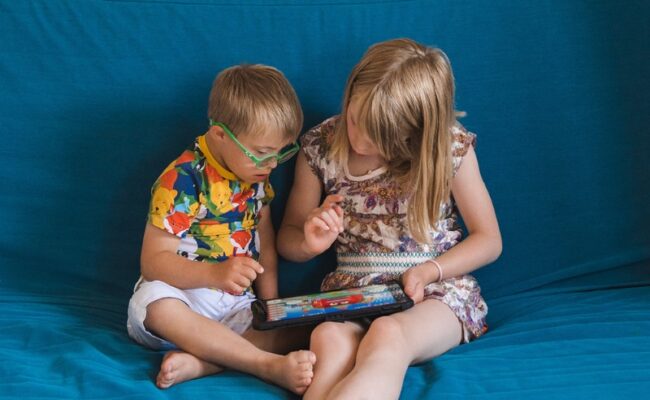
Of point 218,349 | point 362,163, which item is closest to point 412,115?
point 362,163

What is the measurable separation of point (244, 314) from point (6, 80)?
689mm

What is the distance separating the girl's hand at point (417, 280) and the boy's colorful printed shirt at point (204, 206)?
0.33 metres

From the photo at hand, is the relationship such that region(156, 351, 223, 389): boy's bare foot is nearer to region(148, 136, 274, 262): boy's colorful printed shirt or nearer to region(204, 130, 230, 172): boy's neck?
region(148, 136, 274, 262): boy's colorful printed shirt

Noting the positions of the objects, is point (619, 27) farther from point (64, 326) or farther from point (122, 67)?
point (64, 326)

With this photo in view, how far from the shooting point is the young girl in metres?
1.41

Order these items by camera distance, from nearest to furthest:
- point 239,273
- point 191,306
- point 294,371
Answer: point 294,371 → point 239,273 → point 191,306

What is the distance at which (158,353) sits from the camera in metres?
1.46

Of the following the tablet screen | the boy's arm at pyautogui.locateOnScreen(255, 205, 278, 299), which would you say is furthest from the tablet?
the boy's arm at pyautogui.locateOnScreen(255, 205, 278, 299)

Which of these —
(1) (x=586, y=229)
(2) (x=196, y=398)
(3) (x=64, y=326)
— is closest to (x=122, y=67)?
(3) (x=64, y=326)

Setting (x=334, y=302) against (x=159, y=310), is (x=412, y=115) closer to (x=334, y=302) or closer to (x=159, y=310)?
(x=334, y=302)

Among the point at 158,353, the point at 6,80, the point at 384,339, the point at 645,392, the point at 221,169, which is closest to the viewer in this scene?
the point at 645,392

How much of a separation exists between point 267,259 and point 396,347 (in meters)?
0.44

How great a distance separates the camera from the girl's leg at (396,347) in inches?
48.5

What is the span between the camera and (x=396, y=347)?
4.37 feet
